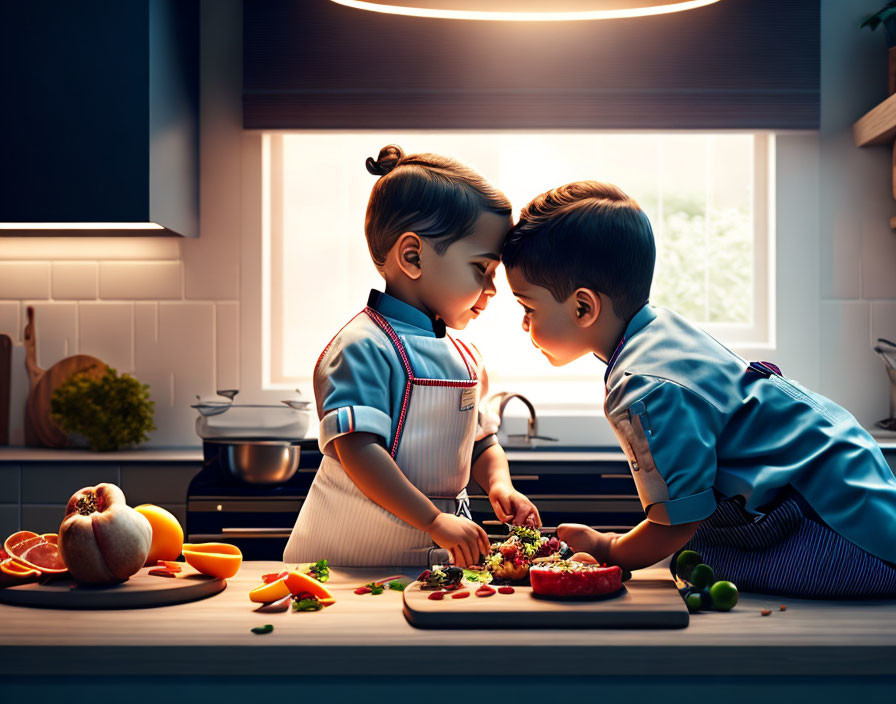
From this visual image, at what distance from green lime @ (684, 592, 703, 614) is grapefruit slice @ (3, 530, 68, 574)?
0.65m

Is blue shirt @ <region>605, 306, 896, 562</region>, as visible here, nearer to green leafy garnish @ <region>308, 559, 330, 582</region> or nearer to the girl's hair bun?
green leafy garnish @ <region>308, 559, 330, 582</region>

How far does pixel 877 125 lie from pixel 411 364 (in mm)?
2190

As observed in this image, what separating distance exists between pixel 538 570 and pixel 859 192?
258 cm

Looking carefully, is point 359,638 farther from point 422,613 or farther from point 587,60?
point 587,60

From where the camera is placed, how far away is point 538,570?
2.82ft

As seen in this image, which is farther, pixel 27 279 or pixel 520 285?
pixel 27 279

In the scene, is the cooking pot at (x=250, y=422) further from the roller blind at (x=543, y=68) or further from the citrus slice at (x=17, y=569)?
the citrus slice at (x=17, y=569)

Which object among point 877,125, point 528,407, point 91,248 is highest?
point 877,125

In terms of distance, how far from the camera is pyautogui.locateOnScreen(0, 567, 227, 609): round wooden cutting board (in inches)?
33.7

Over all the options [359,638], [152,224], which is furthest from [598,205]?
[152,224]

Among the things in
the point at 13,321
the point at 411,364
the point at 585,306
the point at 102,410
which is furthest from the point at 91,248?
the point at 585,306

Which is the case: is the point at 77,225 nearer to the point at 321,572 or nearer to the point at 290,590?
the point at 321,572

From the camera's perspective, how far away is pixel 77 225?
267 cm
